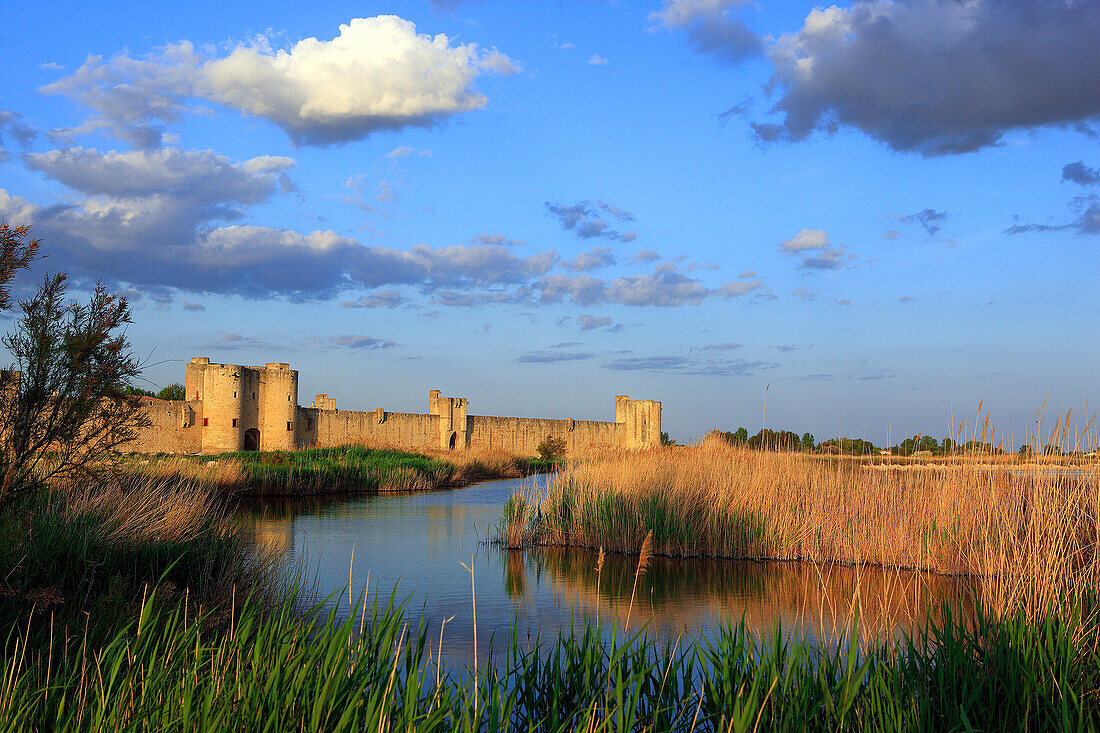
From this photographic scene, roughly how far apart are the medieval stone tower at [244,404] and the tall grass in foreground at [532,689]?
24731mm

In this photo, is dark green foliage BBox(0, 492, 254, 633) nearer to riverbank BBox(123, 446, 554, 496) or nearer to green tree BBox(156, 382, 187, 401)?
riverbank BBox(123, 446, 554, 496)

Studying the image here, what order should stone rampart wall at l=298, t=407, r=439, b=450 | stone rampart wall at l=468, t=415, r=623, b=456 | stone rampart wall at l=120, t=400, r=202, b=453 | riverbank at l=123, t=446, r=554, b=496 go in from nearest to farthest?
1. riverbank at l=123, t=446, r=554, b=496
2. stone rampart wall at l=120, t=400, r=202, b=453
3. stone rampart wall at l=298, t=407, r=439, b=450
4. stone rampart wall at l=468, t=415, r=623, b=456

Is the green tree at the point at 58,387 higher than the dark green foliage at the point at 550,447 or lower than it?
higher

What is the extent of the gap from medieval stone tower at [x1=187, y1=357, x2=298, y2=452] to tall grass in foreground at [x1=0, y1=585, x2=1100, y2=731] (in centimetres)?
2473

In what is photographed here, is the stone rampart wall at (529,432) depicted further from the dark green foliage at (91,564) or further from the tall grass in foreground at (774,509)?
the dark green foliage at (91,564)

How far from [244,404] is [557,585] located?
2288 cm

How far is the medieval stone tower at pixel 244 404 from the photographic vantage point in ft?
88.2

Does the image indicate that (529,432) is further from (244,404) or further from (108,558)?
(108,558)

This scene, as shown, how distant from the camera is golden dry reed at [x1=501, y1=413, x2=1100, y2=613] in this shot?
7.41 m

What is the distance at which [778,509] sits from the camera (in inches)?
344

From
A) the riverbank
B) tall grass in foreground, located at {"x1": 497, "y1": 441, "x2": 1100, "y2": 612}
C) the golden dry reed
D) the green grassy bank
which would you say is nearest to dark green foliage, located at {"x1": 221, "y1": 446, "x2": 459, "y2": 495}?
the riverbank

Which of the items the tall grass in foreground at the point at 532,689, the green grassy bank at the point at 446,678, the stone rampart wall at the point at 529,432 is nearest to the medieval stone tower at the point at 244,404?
the stone rampart wall at the point at 529,432

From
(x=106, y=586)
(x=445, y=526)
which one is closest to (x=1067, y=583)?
(x=106, y=586)

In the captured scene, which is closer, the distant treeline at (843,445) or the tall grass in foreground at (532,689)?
the tall grass in foreground at (532,689)
